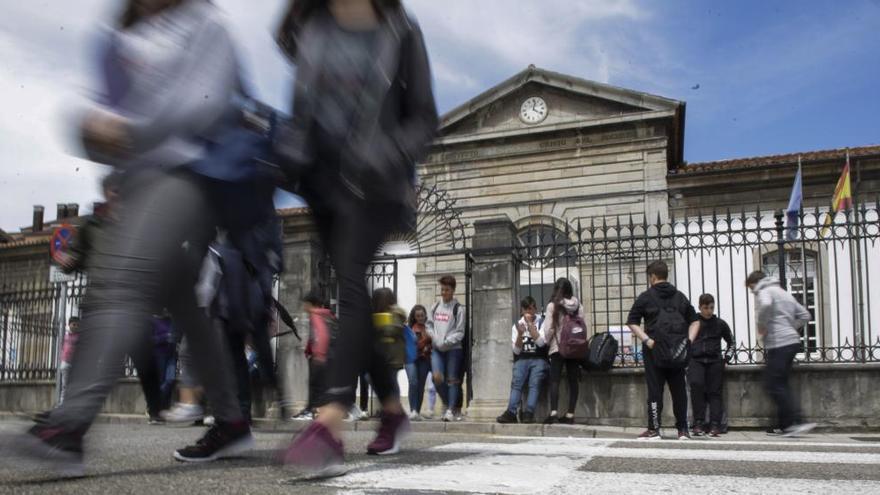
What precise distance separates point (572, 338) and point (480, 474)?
7.31 metres

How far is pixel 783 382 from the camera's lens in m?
7.86

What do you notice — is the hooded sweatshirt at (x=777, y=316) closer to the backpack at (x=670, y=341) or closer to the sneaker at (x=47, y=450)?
the backpack at (x=670, y=341)

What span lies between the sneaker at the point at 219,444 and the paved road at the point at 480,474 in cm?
5

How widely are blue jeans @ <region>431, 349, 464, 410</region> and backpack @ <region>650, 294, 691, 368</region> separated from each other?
10.3 ft

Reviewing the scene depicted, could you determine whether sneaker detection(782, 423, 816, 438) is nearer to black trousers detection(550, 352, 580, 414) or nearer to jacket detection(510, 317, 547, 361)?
black trousers detection(550, 352, 580, 414)

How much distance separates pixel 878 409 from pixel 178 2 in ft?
32.9

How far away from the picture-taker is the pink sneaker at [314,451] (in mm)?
2289

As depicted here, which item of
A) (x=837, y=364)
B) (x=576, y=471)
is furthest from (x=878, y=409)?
(x=576, y=471)

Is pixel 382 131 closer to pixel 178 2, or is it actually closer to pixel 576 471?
pixel 178 2

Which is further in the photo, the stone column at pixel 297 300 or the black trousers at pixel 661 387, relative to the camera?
the stone column at pixel 297 300

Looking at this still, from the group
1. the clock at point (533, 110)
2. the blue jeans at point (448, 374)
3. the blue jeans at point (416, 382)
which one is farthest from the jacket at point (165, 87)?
the clock at point (533, 110)

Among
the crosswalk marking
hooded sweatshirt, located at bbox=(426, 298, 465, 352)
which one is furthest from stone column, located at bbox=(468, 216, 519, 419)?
the crosswalk marking

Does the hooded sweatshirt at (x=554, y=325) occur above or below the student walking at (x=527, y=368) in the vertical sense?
above

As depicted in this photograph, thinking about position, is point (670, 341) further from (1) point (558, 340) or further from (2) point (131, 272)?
(2) point (131, 272)
